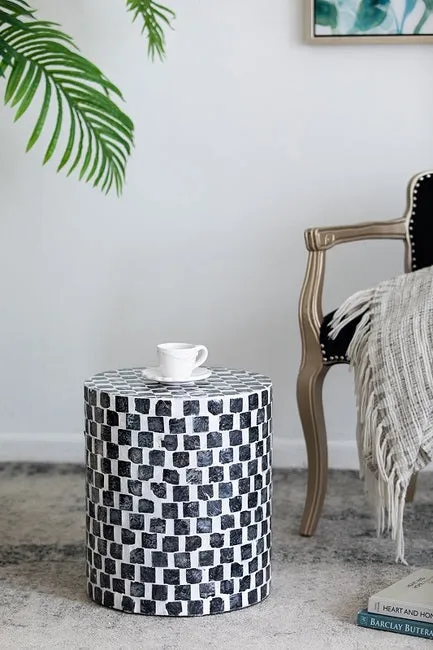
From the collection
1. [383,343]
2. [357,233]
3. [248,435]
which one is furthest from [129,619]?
[357,233]

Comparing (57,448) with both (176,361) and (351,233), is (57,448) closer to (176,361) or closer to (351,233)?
(351,233)

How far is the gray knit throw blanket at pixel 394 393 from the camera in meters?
1.83

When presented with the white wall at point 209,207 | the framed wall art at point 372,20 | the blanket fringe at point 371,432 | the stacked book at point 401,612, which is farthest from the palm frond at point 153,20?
the stacked book at point 401,612

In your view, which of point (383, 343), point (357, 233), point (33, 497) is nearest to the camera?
point (383, 343)

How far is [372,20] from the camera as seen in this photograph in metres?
2.57

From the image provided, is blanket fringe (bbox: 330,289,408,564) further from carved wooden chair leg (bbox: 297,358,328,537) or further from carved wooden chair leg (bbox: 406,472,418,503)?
carved wooden chair leg (bbox: 406,472,418,503)

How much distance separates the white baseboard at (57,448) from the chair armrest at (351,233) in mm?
675

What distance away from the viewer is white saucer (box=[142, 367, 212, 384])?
1646mm

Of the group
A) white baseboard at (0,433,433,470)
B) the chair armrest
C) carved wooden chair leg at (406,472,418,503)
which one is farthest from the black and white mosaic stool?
white baseboard at (0,433,433,470)

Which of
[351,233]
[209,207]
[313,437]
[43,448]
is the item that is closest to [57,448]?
[43,448]

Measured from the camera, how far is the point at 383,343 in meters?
1.90

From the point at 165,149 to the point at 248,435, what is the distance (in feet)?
4.14

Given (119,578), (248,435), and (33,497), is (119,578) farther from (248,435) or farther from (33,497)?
(33,497)

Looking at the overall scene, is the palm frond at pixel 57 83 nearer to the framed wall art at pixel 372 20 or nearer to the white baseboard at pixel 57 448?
the framed wall art at pixel 372 20
